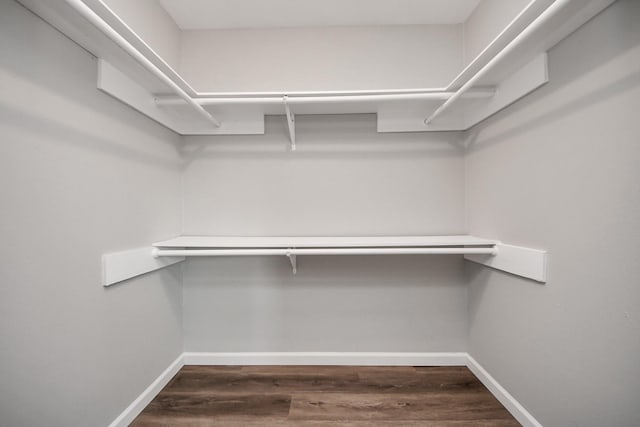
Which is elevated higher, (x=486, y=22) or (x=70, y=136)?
(x=486, y=22)

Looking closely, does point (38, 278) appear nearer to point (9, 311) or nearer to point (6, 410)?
point (9, 311)

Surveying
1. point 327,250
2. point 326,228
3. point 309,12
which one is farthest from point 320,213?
point 309,12

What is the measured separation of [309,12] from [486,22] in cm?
95

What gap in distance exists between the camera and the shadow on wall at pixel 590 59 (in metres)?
0.78

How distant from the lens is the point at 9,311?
768mm

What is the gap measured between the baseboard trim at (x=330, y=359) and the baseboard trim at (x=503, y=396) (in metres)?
0.10

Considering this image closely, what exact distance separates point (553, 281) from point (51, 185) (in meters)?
1.81

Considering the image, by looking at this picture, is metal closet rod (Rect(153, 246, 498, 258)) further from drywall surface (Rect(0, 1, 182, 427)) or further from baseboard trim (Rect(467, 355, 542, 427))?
baseboard trim (Rect(467, 355, 542, 427))

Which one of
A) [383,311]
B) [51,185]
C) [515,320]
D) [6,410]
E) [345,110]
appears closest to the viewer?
[6,410]

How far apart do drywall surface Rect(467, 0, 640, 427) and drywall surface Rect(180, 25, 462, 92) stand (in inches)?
23.2

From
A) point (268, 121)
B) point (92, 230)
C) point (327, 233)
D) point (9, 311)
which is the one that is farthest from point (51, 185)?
point (327, 233)

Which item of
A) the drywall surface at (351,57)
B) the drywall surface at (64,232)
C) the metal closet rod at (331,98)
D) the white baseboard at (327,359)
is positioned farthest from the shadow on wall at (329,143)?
the white baseboard at (327,359)

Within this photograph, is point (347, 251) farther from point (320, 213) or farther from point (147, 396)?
point (147, 396)

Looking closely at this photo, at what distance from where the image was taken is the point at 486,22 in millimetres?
1409
